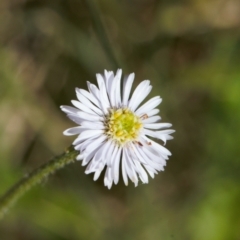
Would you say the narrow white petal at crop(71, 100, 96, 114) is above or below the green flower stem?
above

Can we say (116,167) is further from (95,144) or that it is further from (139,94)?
(139,94)

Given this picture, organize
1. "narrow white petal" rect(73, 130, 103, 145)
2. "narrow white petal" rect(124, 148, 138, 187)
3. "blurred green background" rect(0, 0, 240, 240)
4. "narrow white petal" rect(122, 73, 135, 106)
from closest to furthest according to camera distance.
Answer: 1. "narrow white petal" rect(73, 130, 103, 145)
2. "narrow white petal" rect(124, 148, 138, 187)
3. "narrow white petal" rect(122, 73, 135, 106)
4. "blurred green background" rect(0, 0, 240, 240)

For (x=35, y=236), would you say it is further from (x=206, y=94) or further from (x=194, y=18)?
(x=194, y=18)

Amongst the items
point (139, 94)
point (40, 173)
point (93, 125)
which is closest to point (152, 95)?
point (139, 94)

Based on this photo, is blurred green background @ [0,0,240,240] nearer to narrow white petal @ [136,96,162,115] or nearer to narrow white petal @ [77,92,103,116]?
narrow white petal @ [136,96,162,115]

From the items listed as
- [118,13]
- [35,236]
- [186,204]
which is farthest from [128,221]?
[118,13]

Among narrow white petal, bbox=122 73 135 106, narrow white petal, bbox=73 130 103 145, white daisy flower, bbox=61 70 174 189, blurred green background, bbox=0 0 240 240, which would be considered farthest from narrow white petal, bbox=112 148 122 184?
blurred green background, bbox=0 0 240 240
